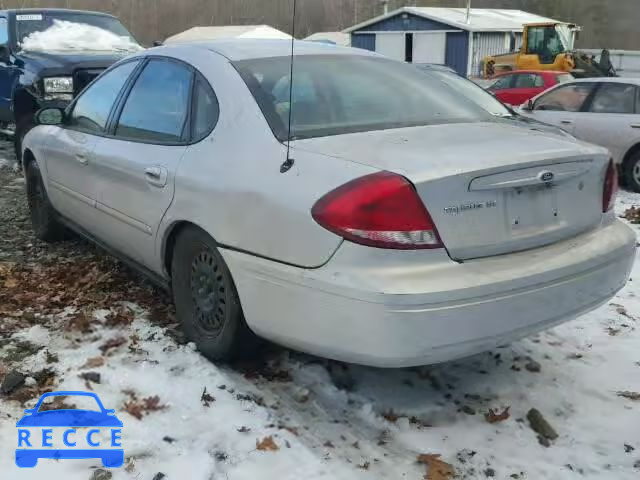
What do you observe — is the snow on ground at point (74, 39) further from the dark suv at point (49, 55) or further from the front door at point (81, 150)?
the front door at point (81, 150)

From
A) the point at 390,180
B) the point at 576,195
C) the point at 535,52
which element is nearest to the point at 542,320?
the point at 576,195

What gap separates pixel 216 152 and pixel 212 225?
0.35 meters

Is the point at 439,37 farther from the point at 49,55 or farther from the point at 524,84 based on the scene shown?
the point at 49,55

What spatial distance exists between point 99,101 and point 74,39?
5.17 meters

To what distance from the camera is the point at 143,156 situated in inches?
147

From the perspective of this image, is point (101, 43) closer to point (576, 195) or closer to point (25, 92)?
point (25, 92)

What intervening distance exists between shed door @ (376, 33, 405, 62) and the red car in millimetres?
22489

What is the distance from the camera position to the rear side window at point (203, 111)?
3.38 m

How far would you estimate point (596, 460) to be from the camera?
2.78 m

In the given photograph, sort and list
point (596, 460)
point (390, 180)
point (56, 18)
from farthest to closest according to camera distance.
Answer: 1. point (56, 18)
2. point (596, 460)
3. point (390, 180)

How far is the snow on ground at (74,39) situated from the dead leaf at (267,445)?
24.3ft

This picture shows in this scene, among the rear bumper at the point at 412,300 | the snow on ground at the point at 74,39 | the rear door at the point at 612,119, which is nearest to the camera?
the rear bumper at the point at 412,300

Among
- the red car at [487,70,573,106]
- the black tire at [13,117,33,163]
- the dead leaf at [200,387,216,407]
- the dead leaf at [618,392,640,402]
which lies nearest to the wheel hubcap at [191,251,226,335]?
the dead leaf at [200,387,216,407]

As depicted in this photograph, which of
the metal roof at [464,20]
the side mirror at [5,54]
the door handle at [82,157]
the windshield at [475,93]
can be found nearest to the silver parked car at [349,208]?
the door handle at [82,157]
